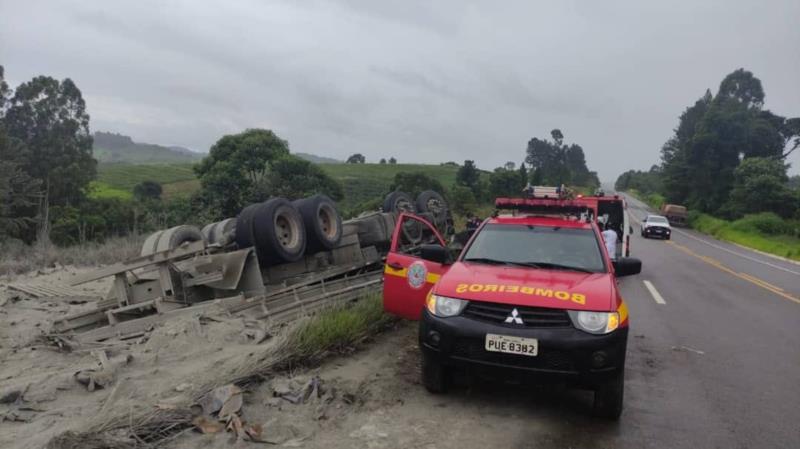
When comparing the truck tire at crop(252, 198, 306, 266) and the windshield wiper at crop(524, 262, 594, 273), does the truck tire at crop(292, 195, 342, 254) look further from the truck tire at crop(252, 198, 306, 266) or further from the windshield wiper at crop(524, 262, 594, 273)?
the windshield wiper at crop(524, 262, 594, 273)

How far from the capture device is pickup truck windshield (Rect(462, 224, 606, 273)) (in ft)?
16.9

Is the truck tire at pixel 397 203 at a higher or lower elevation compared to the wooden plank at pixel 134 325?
higher

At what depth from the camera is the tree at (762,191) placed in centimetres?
4319

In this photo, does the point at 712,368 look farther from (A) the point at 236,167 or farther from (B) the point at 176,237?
(A) the point at 236,167

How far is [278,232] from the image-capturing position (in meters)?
8.14

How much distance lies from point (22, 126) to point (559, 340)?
154ft

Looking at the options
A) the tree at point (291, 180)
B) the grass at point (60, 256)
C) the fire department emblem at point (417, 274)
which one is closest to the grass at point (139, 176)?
the tree at point (291, 180)

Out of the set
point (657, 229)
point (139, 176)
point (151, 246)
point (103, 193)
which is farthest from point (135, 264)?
point (139, 176)

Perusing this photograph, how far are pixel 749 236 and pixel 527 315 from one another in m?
39.5

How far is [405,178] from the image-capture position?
35094mm

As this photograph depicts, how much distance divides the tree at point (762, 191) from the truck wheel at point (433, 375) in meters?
47.7

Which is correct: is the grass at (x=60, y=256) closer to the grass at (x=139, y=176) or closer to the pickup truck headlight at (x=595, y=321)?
the pickup truck headlight at (x=595, y=321)

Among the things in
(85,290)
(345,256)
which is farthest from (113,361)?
(85,290)

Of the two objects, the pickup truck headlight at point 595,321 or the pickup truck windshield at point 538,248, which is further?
the pickup truck windshield at point 538,248
